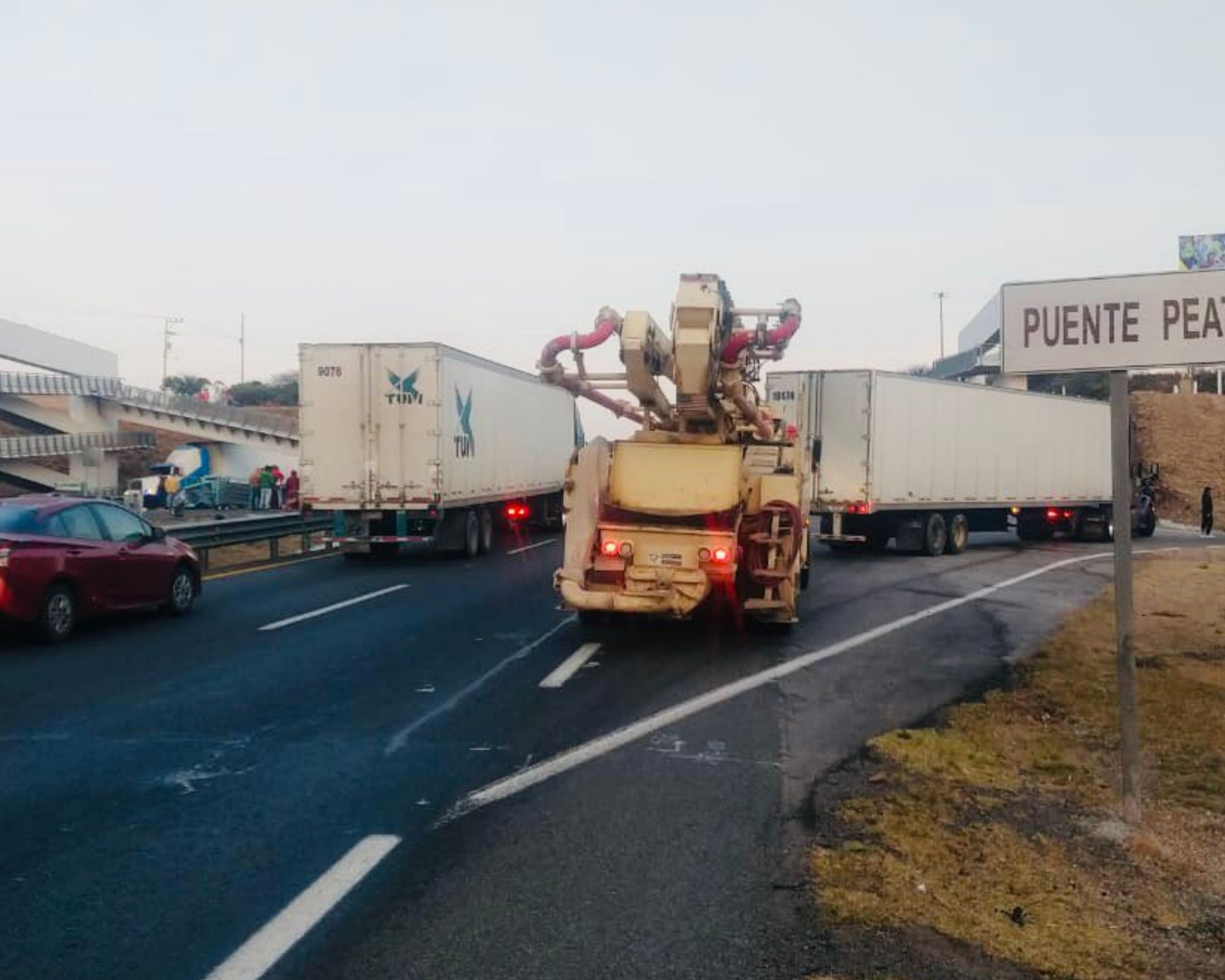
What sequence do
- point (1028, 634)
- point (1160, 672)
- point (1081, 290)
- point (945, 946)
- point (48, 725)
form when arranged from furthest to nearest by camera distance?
1. point (1028, 634)
2. point (1160, 672)
3. point (48, 725)
4. point (1081, 290)
5. point (945, 946)

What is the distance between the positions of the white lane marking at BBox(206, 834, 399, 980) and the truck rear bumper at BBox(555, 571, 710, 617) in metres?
6.17

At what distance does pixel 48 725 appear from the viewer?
8555 millimetres

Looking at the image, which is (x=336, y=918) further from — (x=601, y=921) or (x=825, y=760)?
(x=825, y=760)

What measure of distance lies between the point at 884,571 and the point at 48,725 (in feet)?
52.2

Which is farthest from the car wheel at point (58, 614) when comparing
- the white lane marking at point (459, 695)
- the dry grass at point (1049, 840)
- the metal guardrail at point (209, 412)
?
the metal guardrail at point (209, 412)

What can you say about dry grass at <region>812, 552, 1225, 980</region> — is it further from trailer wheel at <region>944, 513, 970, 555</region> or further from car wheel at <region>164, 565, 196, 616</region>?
trailer wheel at <region>944, 513, 970, 555</region>

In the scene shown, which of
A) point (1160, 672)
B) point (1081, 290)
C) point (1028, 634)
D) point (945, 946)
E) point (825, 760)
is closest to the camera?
point (945, 946)

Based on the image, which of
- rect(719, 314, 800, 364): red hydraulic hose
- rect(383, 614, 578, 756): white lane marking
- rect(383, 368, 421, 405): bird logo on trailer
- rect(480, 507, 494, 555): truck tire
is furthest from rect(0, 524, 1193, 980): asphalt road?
rect(480, 507, 494, 555): truck tire

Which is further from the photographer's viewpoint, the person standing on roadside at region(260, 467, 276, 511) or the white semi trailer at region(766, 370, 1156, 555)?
the person standing on roadside at region(260, 467, 276, 511)

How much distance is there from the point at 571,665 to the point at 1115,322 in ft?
20.5

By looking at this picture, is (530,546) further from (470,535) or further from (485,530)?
(470,535)

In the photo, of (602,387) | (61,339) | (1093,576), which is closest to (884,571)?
(1093,576)

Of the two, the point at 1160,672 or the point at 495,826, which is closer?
the point at 495,826

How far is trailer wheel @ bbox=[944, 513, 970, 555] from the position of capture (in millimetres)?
26578
